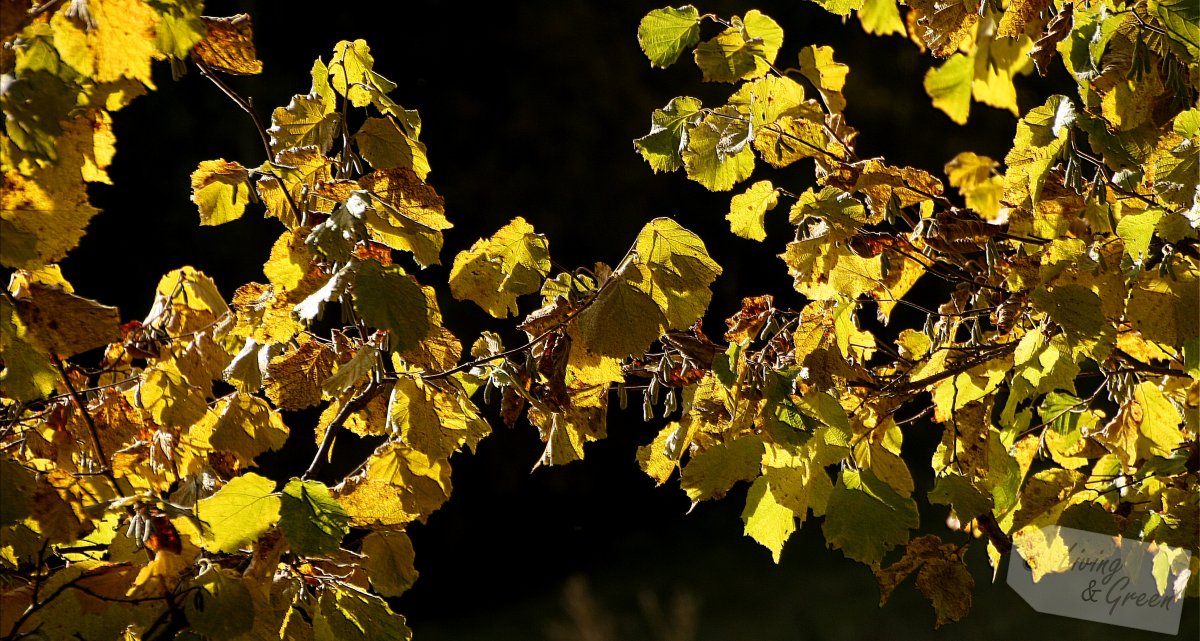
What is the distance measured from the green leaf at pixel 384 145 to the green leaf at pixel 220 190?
0.38 feet

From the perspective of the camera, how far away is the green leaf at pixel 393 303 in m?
0.82

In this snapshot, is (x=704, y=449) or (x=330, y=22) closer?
(x=704, y=449)

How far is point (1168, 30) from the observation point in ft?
2.92

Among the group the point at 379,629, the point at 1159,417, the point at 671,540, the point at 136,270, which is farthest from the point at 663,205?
the point at 379,629

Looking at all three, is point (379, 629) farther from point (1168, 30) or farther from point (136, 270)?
point (136, 270)

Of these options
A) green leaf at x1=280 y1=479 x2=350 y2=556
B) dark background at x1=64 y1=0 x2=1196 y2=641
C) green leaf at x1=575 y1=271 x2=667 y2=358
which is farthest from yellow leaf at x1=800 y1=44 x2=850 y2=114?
dark background at x1=64 y1=0 x2=1196 y2=641

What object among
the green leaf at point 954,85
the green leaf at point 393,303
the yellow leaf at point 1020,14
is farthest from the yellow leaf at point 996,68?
the green leaf at point 393,303

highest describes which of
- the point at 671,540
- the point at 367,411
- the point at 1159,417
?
the point at 367,411

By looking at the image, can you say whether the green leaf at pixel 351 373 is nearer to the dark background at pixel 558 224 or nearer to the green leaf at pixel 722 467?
the green leaf at pixel 722 467

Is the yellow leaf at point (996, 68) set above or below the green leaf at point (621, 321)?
above

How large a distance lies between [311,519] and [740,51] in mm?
623

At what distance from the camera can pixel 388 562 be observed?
960 mm

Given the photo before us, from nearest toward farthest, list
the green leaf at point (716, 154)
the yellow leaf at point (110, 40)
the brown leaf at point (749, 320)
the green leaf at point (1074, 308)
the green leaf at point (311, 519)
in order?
the yellow leaf at point (110, 40)
the green leaf at point (311, 519)
the green leaf at point (1074, 308)
the green leaf at point (716, 154)
the brown leaf at point (749, 320)

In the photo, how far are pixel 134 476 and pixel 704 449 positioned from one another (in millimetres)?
601
